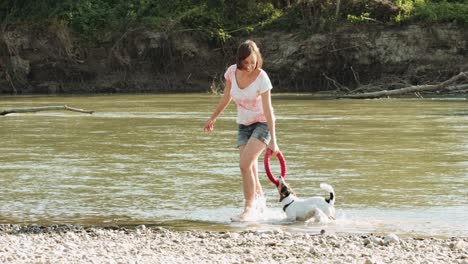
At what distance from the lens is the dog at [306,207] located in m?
9.94

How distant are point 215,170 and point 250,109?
438 cm

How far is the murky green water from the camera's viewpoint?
10.5 metres

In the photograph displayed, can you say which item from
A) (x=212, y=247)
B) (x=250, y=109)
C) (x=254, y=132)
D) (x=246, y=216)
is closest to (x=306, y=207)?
(x=246, y=216)

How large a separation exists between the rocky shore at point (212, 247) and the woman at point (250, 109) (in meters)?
0.98

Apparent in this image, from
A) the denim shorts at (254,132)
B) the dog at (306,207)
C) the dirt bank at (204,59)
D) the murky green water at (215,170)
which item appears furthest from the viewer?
the dirt bank at (204,59)

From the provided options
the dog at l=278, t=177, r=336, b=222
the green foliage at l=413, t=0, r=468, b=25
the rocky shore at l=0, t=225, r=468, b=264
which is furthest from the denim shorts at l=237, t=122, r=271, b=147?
the green foliage at l=413, t=0, r=468, b=25

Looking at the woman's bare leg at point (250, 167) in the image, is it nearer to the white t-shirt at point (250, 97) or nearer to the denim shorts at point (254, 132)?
the denim shorts at point (254, 132)

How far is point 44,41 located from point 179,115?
2254 centimetres

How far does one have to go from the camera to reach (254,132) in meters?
10.1

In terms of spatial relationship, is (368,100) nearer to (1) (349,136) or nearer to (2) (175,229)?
(1) (349,136)

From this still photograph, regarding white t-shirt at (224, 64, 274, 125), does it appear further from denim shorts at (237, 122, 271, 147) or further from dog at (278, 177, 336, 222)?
dog at (278, 177, 336, 222)

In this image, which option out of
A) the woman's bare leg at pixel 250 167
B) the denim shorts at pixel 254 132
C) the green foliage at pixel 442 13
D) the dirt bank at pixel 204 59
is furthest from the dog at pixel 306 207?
the green foliage at pixel 442 13

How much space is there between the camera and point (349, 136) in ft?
65.0

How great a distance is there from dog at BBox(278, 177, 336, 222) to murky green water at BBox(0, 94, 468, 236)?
11cm
